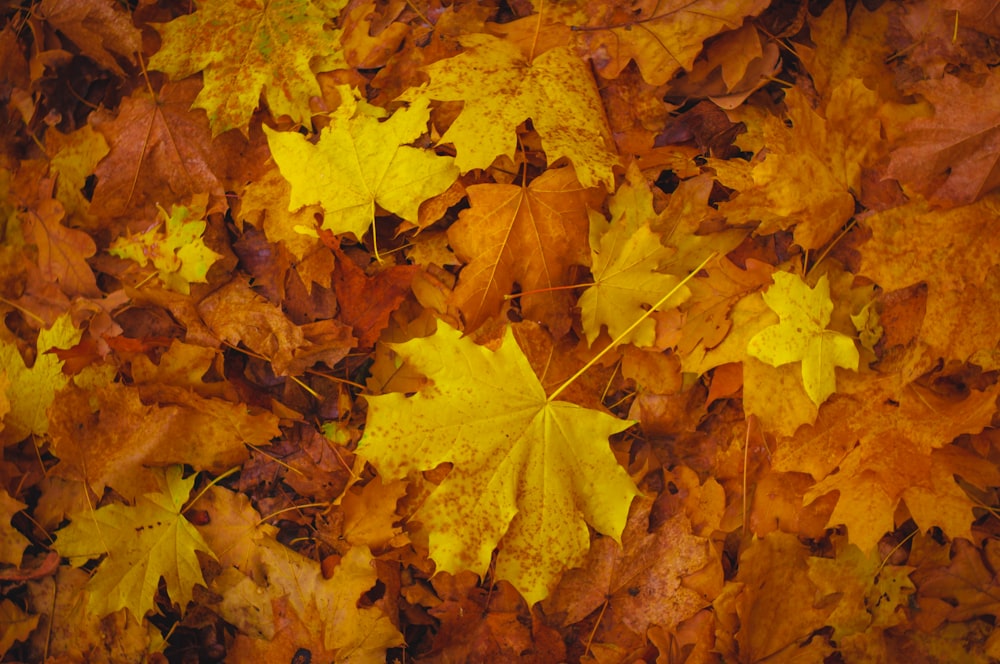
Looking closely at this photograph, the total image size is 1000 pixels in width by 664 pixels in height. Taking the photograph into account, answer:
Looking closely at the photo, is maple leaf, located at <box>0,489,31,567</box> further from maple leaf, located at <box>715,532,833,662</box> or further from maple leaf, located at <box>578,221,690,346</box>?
maple leaf, located at <box>715,532,833,662</box>

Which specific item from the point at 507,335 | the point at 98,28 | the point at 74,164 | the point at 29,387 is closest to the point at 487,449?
the point at 507,335

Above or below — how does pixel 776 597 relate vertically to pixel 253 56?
below

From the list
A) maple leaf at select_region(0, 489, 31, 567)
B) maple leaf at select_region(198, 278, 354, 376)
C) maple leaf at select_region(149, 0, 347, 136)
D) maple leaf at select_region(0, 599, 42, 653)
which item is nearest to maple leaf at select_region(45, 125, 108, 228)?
maple leaf at select_region(149, 0, 347, 136)

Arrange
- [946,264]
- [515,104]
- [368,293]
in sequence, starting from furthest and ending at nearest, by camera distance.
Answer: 1. [368,293]
2. [515,104]
3. [946,264]

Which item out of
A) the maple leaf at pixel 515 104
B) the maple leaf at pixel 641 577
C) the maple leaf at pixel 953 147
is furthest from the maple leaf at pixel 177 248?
the maple leaf at pixel 953 147

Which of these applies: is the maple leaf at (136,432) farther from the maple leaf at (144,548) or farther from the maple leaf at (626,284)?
the maple leaf at (626,284)

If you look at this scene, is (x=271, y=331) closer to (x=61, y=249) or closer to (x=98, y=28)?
(x=61, y=249)
